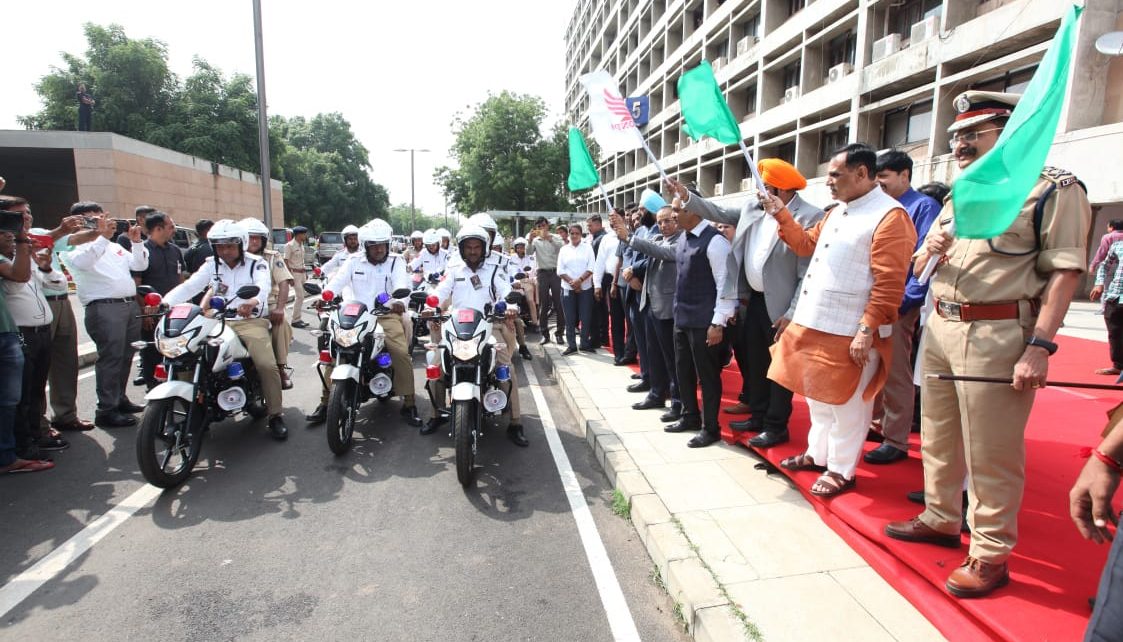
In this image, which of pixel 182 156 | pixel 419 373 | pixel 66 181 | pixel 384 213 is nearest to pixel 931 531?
pixel 419 373

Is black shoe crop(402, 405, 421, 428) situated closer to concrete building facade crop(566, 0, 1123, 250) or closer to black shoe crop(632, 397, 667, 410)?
black shoe crop(632, 397, 667, 410)

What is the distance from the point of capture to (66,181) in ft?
97.2

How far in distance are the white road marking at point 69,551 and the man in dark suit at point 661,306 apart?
163 inches

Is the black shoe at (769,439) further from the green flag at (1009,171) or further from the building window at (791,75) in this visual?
the building window at (791,75)

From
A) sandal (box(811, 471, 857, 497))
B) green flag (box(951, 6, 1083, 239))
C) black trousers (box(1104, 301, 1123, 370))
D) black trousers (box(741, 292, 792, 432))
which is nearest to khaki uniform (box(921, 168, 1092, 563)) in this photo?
green flag (box(951, 6, 1083, 239))

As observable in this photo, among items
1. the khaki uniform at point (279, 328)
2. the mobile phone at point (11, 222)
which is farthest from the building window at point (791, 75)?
the mobile phone at point (11, 222)

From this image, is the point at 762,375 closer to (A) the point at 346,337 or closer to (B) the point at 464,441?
(B) the point at 464,441

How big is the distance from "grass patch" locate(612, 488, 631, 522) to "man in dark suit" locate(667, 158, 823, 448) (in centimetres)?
118

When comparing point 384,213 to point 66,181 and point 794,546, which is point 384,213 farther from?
point 794,546

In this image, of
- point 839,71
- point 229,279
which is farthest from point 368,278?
point 839,71

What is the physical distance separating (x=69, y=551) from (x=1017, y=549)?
Answer: 5.11 metres

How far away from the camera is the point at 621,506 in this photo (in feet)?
12.8

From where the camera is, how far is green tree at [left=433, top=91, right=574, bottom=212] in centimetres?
3544

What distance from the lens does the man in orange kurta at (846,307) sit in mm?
3180
